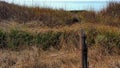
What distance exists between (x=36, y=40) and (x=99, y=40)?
1525 millimetres

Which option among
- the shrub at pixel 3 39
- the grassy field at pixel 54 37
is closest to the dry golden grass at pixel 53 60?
the grassy field at pixel 54 37

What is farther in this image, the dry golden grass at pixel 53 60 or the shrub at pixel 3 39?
the shrub at pixel 3 39

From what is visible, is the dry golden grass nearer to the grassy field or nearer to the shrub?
the grassy field

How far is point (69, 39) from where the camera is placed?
7441 mm

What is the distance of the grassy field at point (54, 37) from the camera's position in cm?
609

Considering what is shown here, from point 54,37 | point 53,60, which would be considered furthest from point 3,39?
point 53,60

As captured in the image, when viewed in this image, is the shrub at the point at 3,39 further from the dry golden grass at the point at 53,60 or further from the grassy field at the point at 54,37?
the dry golden grass at the point at 53,60

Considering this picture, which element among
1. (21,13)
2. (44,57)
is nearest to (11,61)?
(44,57)

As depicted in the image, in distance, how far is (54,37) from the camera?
302 inches

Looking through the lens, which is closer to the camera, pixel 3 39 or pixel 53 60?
pixel 53 60

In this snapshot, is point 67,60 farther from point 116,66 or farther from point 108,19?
point 108,19

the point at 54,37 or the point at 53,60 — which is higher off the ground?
the point at 54,37

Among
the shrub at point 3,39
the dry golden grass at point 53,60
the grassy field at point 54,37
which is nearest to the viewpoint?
the dry golden grass at point 53,60

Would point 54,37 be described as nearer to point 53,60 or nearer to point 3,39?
point 3,39
